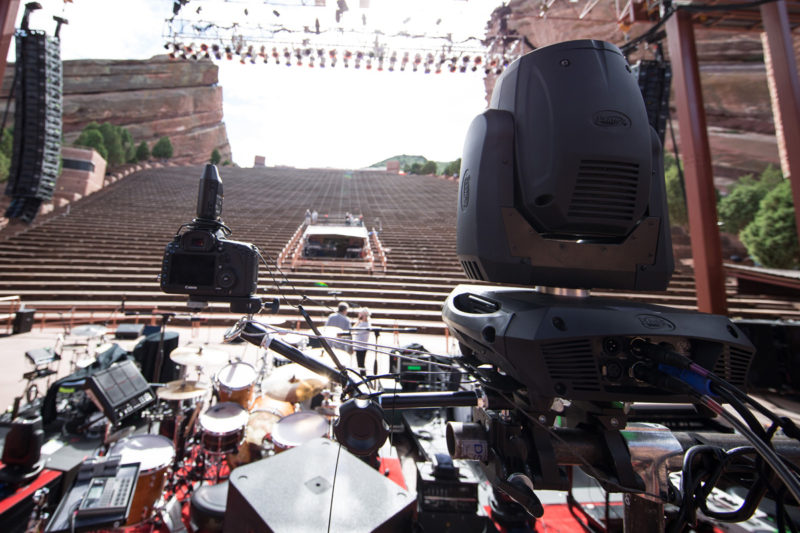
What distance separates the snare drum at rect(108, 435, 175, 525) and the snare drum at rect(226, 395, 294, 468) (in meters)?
0.99

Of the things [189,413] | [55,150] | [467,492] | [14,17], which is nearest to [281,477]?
[467,492]

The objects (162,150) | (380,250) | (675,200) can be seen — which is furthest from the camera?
(162,150)

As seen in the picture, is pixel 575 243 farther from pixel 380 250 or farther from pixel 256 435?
pixel 380 250

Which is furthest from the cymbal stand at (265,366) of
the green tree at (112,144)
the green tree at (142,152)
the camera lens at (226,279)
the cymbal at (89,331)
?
the green tree at (142,152)

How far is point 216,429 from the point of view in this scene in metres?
4.44

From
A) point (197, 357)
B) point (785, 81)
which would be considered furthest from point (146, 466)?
point (785, 81)

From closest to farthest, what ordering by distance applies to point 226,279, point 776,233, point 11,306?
1. point 226,279
2. point 11,306
3. point 776,233

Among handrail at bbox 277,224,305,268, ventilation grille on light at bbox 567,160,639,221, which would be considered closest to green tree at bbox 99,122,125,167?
handrail at bbox 277,224,305,268

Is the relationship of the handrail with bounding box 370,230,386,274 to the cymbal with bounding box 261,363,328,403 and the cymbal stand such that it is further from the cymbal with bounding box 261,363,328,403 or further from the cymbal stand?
the cymbal with bounding box 261,363,328,403

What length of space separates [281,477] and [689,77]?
9.83m

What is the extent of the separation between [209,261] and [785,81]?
10.4 meters

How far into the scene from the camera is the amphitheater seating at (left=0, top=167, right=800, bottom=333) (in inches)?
487

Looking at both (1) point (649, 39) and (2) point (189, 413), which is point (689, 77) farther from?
(2) point (189, 413)

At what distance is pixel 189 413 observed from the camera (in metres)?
5.38
